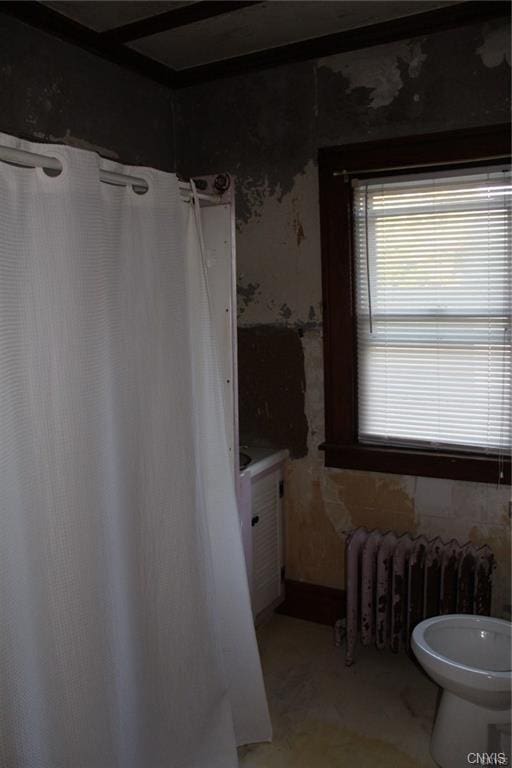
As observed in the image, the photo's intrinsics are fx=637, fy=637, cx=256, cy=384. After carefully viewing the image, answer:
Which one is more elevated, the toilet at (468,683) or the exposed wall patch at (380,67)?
the exposed wall patch at (380,67)

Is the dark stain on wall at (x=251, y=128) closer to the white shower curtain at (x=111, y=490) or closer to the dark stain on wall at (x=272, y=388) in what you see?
the dark stain on wall at (x=272, y=388)

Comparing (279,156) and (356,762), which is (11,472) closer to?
(356,762)

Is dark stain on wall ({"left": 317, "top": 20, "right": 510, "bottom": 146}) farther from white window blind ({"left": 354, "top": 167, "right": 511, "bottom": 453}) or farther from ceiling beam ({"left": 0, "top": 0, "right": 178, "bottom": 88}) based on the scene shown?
ceiling beam ({"left": 0, "top": 0, "right": 178, "bottom": 88})

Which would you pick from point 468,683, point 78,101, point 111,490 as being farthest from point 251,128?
point 468,683

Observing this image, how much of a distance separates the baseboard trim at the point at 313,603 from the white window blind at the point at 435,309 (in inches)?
29.2

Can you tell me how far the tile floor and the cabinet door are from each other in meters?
0.20

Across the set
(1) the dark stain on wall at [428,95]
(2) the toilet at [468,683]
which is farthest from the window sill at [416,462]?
(1) the dark stain on wall at [428,95]

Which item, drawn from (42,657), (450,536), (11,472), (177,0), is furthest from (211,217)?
(450,536)

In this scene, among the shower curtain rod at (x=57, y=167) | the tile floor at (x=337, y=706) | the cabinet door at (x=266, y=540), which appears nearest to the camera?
the shower curtain rod at (x=57, y=167)

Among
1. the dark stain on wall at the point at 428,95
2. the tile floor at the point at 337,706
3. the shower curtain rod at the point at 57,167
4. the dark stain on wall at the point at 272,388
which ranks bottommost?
the tile floor at the point at 337,706

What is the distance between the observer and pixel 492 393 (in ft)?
8.11

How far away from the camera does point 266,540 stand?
108 inches

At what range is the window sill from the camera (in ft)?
8.15

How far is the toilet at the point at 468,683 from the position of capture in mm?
1886
